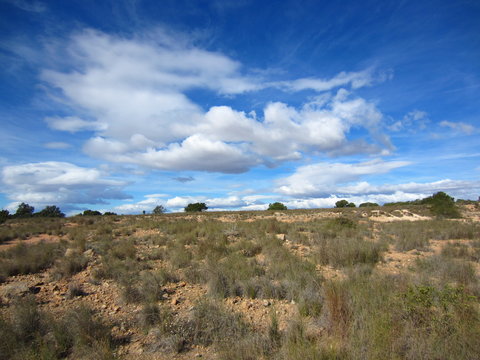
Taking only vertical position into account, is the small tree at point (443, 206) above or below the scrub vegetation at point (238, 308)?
above

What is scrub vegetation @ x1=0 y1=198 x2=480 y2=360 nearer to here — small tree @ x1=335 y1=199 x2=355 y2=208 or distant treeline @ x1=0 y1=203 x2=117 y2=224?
distant treeline @ x1=0 y1=203 x2=117 y2=224

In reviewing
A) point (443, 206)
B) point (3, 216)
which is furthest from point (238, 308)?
point (3, 216)

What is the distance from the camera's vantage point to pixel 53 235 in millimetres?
16000

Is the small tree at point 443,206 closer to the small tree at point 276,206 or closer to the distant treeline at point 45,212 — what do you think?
the small tree at point 276,206

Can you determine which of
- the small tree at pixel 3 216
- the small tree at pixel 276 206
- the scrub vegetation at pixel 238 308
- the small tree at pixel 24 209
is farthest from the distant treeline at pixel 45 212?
the scrub vegetation at pixel 238 308

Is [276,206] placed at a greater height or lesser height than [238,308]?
greater

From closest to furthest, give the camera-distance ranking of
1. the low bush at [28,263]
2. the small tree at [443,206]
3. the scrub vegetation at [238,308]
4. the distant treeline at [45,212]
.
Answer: the scrub vegetation at [238,308] → the low bush at [28,263] → the small tree at [443,206] → the distant treeline at [45,212]

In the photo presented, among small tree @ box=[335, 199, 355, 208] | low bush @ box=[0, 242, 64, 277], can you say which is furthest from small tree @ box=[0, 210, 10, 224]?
small tree @ box=[335, 199, 355, 208]

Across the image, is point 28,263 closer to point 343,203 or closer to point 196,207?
point 196,207

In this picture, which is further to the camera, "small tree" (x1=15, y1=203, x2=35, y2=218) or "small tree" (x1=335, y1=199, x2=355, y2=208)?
"small tree" (x1=335, y1=199, x2=355, y2=208)

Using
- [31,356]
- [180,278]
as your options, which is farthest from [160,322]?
[180,278]

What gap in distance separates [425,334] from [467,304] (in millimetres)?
1279

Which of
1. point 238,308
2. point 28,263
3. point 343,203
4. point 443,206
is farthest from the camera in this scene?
point 343,203

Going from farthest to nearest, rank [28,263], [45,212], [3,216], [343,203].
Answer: [343,203], [45,212], [3,216], [28,263]
